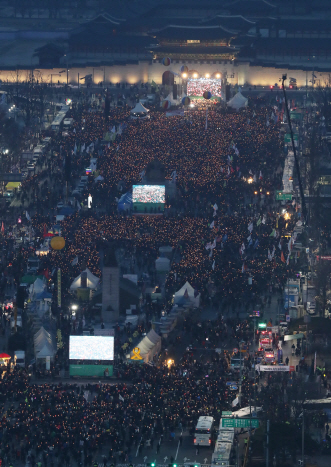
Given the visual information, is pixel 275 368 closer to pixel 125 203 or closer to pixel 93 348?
pixel 93 348

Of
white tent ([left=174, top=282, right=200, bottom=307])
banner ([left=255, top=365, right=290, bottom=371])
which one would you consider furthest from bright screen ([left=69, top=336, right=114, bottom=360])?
white tent ([left=174, top=282, right=200, bottom=307])

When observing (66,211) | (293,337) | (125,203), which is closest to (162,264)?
(66,211)

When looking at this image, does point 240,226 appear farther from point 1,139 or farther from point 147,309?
point 1,139

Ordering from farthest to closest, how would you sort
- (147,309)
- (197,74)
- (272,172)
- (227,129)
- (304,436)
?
(197,74) → (227,129) → (272,172) → (147,309) → (304,436)

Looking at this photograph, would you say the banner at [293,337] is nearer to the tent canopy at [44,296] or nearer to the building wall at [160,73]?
the tent canopy at [44,296]

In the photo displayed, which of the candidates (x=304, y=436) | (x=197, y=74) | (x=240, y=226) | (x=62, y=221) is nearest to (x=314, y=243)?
(x=240, y=226)

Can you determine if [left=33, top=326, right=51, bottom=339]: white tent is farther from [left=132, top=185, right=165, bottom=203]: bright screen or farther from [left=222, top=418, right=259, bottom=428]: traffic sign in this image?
[left=132, top=185, right=165, bottom=203]: bright screen
